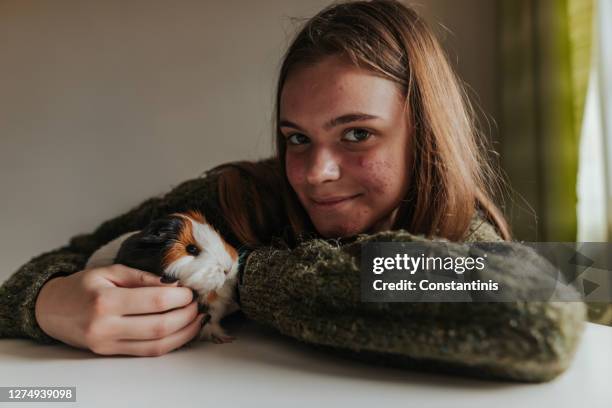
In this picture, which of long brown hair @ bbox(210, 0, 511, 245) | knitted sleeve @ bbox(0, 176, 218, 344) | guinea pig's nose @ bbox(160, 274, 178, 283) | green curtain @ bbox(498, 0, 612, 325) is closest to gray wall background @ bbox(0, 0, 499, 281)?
green curtain @ bbox(498, 0, 612, 325)

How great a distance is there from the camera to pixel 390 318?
50 centimetres

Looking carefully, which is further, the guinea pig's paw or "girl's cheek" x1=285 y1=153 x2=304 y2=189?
"girl's cheek" x1=285 y1=153 x2=304 y2=189

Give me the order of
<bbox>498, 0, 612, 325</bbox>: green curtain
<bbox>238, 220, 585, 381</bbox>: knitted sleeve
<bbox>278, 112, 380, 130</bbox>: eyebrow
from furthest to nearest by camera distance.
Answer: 1. <bbox>498, 0, 612, 325</bbox>: green curtain
2. <bbox>278, 112, 380, 130</bbox>: eyebrow
3. <bbox>238, 220, 585, 381</bbox>: knitted sleeve

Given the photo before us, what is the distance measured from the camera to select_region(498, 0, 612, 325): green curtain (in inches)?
46.8

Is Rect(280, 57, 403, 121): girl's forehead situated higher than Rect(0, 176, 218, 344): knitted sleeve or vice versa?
Rect(280, 57, 403, 121): girl's forehead

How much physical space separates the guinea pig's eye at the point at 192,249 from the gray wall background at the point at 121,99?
930 millimetres

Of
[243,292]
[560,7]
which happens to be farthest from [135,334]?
[560,7]

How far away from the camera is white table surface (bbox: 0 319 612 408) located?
→ 0.46 meters

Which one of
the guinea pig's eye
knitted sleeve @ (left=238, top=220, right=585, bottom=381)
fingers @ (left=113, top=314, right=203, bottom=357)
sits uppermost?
the guinea pig's eye

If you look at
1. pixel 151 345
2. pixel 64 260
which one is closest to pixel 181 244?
pixel 151 345

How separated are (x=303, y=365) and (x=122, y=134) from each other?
1181 mm

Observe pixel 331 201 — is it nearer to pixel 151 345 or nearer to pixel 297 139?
pixel 297 139

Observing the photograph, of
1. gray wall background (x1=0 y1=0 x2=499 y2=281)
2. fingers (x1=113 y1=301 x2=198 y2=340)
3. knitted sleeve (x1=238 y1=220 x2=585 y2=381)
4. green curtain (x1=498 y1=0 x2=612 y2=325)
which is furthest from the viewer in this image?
gray wall background (x1=0 y1=0 x2=499 y2=281)

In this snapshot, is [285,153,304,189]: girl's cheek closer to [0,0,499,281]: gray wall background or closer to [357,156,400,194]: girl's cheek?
[357,156,400,194]: girl's cheek
